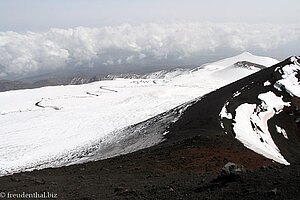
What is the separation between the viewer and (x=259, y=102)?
3070 centimetres

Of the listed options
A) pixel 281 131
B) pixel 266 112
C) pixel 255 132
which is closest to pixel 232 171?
pixel 255 132

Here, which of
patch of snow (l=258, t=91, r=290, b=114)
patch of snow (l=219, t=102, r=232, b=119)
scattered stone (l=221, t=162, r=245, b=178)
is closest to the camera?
scattered stone (l=221, t=162, r=245, b=178)

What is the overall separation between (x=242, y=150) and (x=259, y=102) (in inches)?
513

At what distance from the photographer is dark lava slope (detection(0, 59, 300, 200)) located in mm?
10242

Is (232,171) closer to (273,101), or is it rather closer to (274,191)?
(274,191)

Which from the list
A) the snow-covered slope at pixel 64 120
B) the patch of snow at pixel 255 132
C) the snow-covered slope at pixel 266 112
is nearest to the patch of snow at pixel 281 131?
the snow-covered slope at pixel 266 112

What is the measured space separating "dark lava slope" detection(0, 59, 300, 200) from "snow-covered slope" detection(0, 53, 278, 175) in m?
6.05

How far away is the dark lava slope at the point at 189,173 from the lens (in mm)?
10242

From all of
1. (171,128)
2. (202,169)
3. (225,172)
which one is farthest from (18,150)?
(225,172)

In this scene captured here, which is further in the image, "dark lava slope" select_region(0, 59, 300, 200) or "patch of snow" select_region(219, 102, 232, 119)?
"patch of snow" select_region(219, 102, 232, 119)

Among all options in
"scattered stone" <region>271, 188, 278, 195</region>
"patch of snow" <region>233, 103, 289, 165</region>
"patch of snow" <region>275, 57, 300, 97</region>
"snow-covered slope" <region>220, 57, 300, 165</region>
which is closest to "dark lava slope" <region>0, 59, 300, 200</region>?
"scattered stone" <region>271, 188, 278, 195</region>

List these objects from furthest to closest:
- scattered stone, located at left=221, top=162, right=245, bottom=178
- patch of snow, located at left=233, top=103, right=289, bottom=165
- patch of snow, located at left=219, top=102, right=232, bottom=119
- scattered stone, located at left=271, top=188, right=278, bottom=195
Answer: patch of snow, located at left=219, top=102, right=232, bottom=119 < patch of snow, located at left=233, top=103, right=289, bottom=165 < scattered stone, located at left=221, top=162, right=245, bottom=178 < scattered stone, located at left=271, top=188, right=278, bottom=195

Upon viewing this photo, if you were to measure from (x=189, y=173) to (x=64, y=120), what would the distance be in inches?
1438

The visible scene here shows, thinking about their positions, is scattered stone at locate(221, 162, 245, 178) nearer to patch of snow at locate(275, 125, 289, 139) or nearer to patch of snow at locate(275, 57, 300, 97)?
patch of snow at locate(275, 125, 289, 139)
